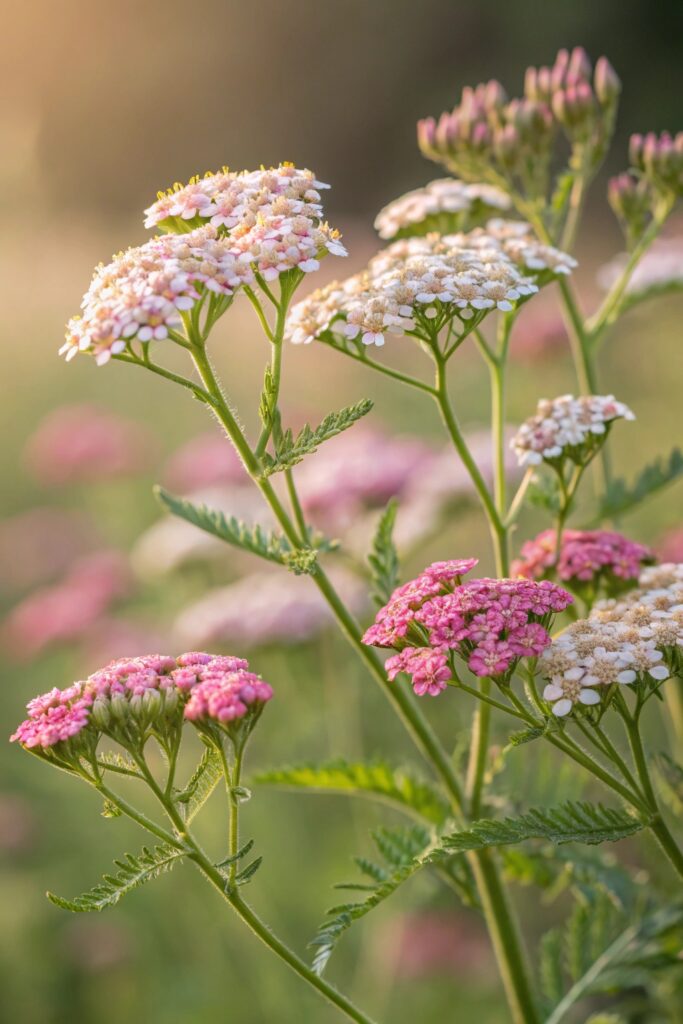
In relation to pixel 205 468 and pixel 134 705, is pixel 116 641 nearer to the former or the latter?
pixel 205 468

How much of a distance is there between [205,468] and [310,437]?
282 centimetres

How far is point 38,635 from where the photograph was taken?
4.23 m

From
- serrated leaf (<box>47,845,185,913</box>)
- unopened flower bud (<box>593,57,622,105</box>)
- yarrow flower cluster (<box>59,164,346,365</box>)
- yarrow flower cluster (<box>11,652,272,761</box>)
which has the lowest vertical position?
serrated leaf (<box>47,845,185,913</box>)

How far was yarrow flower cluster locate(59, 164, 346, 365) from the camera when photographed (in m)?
1.70

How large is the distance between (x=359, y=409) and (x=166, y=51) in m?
12.8

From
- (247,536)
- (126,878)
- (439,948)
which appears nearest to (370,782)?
(247,536)

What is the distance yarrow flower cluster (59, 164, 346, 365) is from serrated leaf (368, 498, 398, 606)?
481mm

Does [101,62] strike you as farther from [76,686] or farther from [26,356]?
[76,686]

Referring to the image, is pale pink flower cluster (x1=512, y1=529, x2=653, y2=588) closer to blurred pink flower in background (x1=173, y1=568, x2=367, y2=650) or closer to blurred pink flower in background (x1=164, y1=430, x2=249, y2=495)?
blurred pink flower in background (x1=173, y1=568, x2=367, y2=650)

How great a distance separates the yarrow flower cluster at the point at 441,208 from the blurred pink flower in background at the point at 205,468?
6.38 feet

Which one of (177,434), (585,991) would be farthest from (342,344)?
(177,434)

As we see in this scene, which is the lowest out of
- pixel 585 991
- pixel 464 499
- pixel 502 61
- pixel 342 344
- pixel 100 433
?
pixel 585 991

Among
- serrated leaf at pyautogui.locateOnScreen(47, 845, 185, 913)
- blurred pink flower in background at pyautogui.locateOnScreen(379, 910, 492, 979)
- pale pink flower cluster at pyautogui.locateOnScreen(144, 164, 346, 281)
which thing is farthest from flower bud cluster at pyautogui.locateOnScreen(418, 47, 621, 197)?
blurred pink flower in background at pyautogui.locateOnScreen(379, 910, 492, 979)

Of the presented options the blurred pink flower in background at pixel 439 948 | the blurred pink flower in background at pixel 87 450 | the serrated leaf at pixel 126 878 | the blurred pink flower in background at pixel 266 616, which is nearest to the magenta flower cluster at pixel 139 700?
the serrated leaf at pixel 126 878
